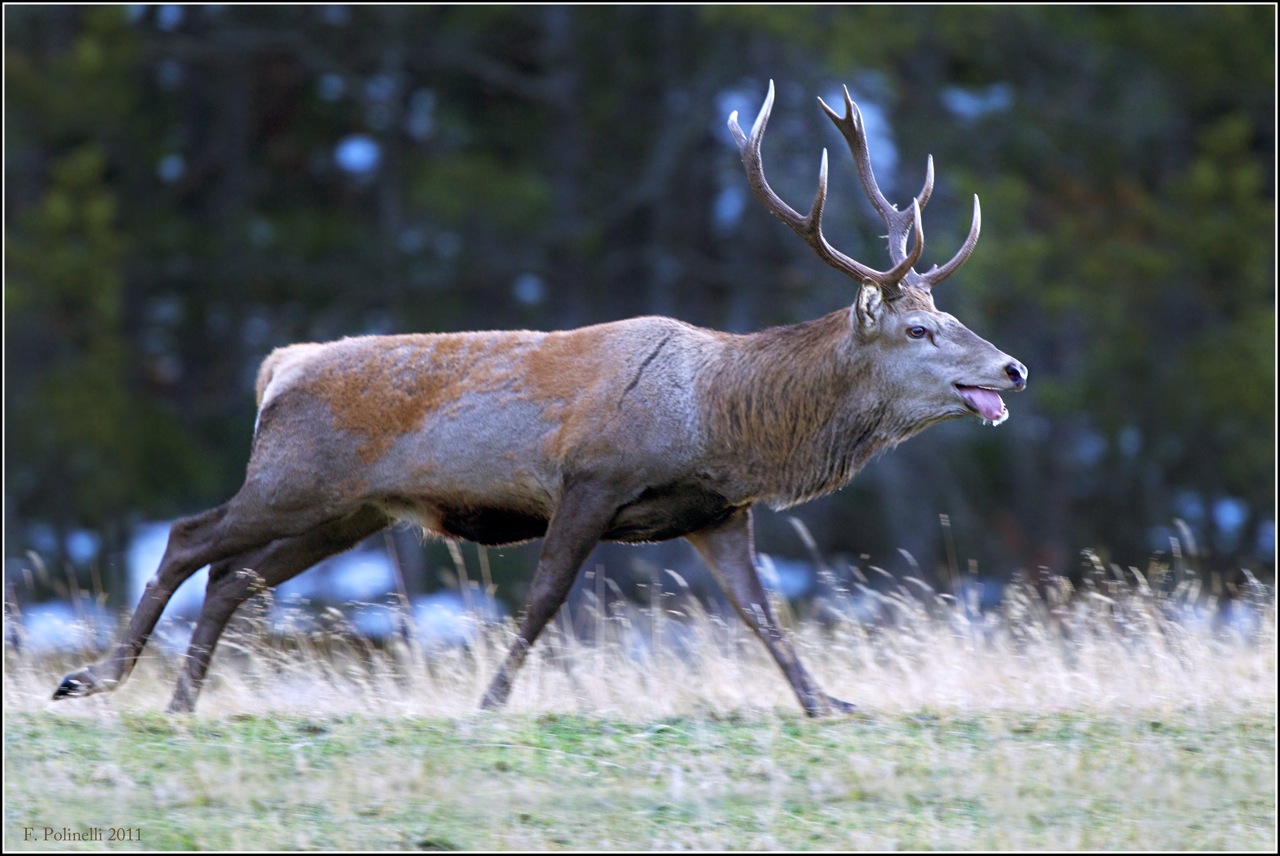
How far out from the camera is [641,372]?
6.65 metres

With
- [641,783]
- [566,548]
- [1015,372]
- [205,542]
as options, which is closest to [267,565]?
[205,542]

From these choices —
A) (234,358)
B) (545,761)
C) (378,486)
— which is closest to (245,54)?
(234,358)

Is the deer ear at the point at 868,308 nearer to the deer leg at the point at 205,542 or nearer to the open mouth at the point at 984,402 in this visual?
the open mouth at the point at 984,402

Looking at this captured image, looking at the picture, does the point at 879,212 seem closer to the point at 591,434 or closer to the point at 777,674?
the point at 591,434

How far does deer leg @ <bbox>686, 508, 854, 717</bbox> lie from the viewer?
6.49m

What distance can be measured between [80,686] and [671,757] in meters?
2.56

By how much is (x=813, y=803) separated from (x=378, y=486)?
8.31 feet

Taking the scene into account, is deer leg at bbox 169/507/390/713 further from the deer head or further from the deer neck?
the deer head

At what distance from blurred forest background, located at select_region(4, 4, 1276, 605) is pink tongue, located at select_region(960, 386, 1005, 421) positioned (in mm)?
7868

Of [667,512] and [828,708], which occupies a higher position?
[667,512]

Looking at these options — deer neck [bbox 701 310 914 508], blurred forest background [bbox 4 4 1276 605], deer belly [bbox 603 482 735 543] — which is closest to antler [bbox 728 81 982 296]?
deer neck [bbox 701 310 914 508]

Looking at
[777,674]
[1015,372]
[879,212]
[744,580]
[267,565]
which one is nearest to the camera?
[1015,372]

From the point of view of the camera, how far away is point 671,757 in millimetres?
5352

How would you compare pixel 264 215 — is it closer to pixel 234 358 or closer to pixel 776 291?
pixel 234 358
